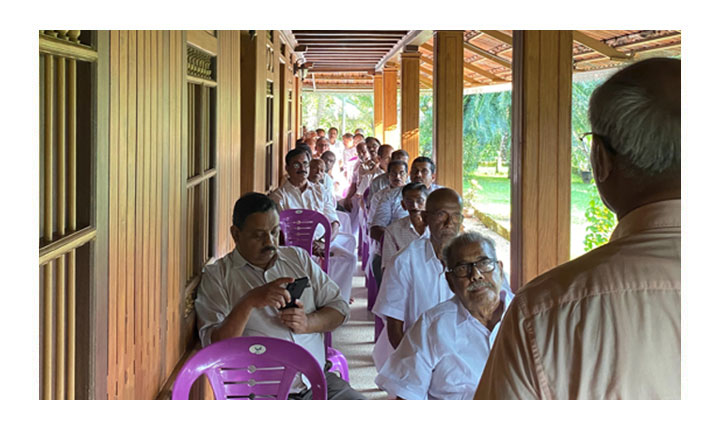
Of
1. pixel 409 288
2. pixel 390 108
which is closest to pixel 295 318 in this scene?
pixel 409 288

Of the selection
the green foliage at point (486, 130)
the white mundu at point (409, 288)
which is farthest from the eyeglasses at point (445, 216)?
the green foliage at point (486, 130)

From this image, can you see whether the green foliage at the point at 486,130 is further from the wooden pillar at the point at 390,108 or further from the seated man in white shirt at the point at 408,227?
the seated man in white shirt at the point at 408,227

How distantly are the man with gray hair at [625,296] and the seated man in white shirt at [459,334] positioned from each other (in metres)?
1.28

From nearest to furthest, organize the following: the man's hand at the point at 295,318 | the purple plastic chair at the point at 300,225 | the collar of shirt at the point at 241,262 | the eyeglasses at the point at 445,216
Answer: the man's hand at the point at 295,318 → the collar of shirt at the point at 241,262 → the eyeglasses at the point at 445,216 → the purple plastic chair at the point at 300,225

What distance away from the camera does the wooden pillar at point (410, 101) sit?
898 centimetres

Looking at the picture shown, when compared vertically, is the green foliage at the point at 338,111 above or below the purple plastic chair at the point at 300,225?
above

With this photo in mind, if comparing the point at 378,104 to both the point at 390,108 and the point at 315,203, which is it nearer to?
the point at 390,108

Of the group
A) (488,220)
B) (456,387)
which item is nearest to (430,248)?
(456,387)

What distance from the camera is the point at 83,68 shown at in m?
1.45

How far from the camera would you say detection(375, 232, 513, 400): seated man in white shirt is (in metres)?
2.29

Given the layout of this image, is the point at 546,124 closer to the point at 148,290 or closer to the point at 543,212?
the point at 543,212

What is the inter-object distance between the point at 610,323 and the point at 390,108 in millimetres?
10406

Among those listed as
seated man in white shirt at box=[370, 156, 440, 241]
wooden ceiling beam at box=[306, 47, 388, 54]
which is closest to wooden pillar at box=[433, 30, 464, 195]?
seated man in white shirt at box=[370, 156, 440, 241]

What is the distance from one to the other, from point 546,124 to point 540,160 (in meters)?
0.13
